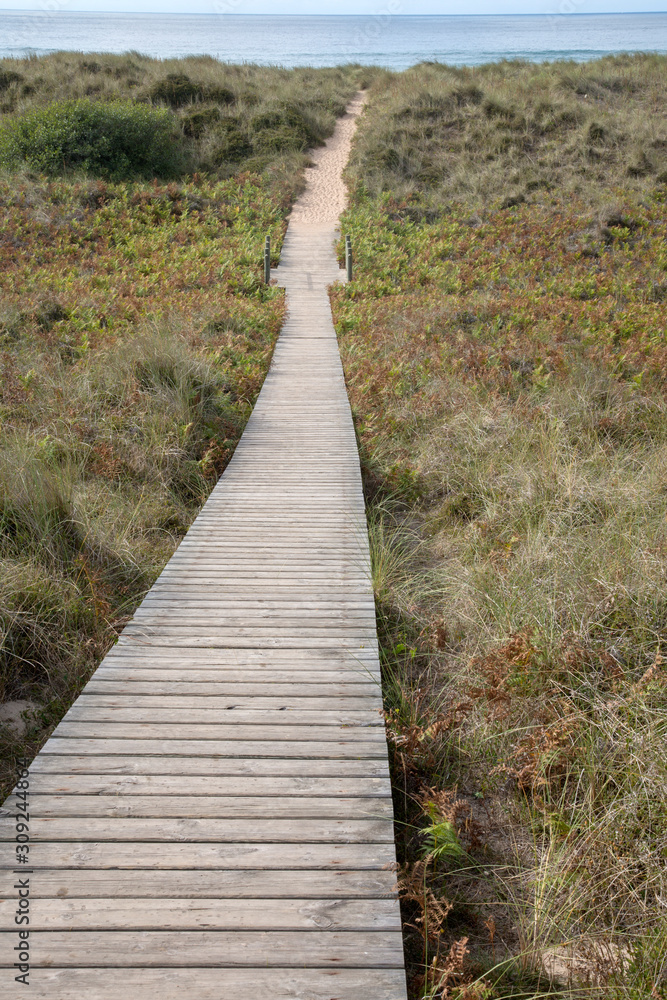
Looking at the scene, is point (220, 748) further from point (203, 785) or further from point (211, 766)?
point (203, 785)

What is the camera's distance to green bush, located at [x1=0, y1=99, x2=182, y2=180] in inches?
885

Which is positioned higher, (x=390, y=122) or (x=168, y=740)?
(x=390, y=122)

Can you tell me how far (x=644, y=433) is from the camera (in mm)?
7766

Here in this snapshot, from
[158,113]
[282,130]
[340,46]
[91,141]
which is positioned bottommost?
[91,141]

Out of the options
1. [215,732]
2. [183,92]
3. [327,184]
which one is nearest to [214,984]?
[215,732]

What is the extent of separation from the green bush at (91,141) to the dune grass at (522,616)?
12.4 metres

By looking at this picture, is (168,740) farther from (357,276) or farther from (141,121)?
(141,121)

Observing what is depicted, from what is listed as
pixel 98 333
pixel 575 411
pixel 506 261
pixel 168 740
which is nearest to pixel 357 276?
pixel 506 261

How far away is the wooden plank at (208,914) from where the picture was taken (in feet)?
7.47

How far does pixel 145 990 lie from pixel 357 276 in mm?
15893

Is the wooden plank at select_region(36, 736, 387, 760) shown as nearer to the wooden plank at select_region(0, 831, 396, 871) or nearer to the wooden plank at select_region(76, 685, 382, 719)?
the wooden plank at select_region(76, 685, 382, 719)

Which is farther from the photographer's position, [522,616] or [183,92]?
[183,92]

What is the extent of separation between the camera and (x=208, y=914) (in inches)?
91.2

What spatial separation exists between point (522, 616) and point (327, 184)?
78.4ft
